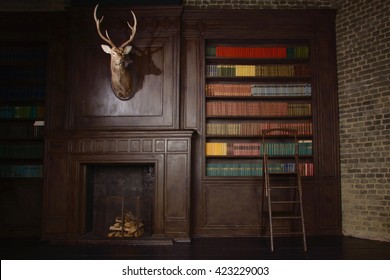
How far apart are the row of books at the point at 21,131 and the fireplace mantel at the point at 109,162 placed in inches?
29.8

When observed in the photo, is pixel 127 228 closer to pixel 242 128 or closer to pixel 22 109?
pixel 242 128

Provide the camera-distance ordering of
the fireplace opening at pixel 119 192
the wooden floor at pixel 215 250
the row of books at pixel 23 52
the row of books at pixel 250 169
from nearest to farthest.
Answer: the wooden floor at pixel 215 250 < the fireplace opening at pixel 119 192 < the row of books at pixel 250 169 < the row of books at pixel 23 52

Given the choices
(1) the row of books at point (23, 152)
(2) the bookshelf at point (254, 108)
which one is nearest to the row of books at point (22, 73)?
(1) the row of books at point (23, 152)

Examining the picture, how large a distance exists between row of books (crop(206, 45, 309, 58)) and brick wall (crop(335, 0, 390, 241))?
58 cm

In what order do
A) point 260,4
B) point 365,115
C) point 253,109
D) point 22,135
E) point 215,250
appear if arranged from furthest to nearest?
point 260,4 → point 22,135 → point 253,109 → point 365,115 → point 215,250

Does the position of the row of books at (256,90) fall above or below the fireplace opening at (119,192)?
above

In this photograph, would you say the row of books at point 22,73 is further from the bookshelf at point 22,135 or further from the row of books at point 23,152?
the row of books at point 23,152

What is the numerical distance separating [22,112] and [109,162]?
6.04 ft

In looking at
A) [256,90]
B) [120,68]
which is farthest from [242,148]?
[120,68]

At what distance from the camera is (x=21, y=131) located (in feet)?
19.1

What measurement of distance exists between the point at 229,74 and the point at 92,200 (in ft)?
9.09

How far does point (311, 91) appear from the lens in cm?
572

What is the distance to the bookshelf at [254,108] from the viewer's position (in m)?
5.64

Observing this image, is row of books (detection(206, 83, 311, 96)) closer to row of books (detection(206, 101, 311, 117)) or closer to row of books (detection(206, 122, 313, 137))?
row of books (detection(206, 101, 311, 117))
